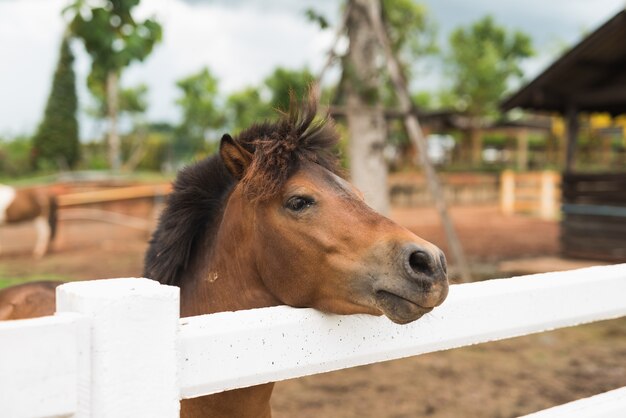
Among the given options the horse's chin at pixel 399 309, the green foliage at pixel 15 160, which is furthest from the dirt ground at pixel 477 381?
the green foliage at pixel 15 160

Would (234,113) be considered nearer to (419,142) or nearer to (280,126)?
(419,142)

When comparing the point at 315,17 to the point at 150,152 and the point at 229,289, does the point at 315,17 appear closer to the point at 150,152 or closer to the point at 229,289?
the point at 229,289

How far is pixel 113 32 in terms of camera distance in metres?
3.27

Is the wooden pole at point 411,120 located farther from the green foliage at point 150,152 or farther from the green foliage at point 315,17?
the green foliage at point 150,152

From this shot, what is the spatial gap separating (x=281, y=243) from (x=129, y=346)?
734 mm

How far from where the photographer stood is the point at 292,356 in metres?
1.25

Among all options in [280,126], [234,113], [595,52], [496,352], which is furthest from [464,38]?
[280,126]

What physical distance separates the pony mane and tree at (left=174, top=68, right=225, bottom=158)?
96.3 ft

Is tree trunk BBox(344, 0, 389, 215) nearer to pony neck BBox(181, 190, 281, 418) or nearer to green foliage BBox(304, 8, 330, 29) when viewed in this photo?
green foliage BBox(304, 8, 330, 29)

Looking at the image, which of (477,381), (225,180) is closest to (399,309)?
(225,180)

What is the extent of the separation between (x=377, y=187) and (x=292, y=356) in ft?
21.3

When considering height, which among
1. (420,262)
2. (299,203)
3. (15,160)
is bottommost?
(420,262)

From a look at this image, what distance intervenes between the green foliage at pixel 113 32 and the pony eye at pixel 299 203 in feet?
6.23

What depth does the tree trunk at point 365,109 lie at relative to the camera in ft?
23.9
